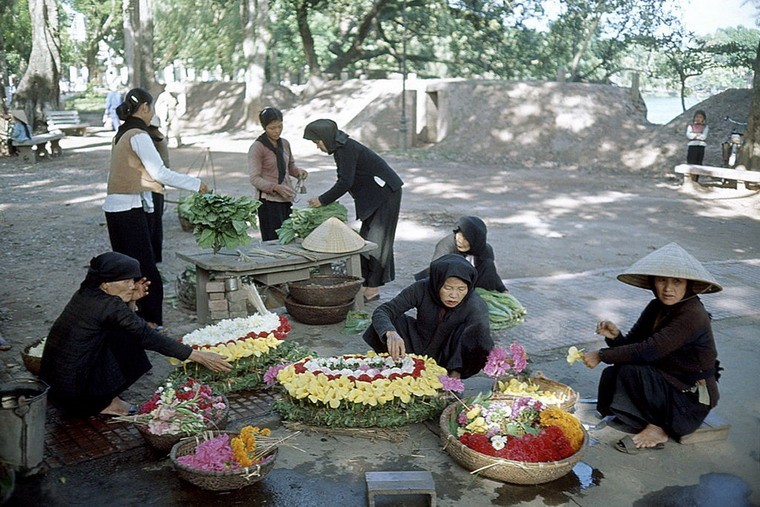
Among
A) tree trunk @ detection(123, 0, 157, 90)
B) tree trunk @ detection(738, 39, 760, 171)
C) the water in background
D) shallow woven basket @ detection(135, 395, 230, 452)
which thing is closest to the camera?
shallow woven basket @ detection(135, 395, 230, 452)

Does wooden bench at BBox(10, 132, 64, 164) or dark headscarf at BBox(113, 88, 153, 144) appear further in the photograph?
wooden bench at BBox(10, 132, 64, 164)

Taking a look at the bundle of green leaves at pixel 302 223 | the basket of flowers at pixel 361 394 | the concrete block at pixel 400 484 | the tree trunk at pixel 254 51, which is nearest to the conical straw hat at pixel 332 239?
the bundle of green leaves at pixel 302 223

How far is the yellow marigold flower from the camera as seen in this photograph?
11.7 ft

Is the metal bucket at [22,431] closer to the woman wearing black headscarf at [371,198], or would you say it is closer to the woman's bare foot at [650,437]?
the woman's bare foot at [650,437]

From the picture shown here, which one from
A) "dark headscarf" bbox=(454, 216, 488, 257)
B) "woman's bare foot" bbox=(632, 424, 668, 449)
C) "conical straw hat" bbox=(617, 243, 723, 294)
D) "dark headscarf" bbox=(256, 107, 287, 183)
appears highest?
"dark headscarf" bbox=(256, 107, 287, 183)

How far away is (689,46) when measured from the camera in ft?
75.9

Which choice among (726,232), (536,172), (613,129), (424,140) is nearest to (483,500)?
(726,232)

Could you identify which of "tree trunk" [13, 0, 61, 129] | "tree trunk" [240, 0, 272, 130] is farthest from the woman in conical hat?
"tree trunk" [240, 0, 272, 130]

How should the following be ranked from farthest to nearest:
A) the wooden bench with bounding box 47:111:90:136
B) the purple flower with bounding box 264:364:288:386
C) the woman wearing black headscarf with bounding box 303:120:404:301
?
the wooden bench with bounding box 47:111:90:136
the woman wearing black headscarf with bounding box 303:120:404:301
the purple flower with bounding box 264:364:288:386

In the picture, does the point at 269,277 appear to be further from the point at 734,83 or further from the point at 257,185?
the point at 734,83

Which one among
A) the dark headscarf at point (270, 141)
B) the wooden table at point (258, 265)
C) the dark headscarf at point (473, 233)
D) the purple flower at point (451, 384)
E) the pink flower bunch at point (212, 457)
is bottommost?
the pink flower bunch at point (212, 457)

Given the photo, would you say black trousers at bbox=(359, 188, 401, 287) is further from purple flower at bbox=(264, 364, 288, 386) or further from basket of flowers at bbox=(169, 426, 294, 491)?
basket of flowers at bbox=(169, 426, 294, 491)

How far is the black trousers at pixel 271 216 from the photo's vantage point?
276 inches

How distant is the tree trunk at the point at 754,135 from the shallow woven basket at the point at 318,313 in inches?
460
